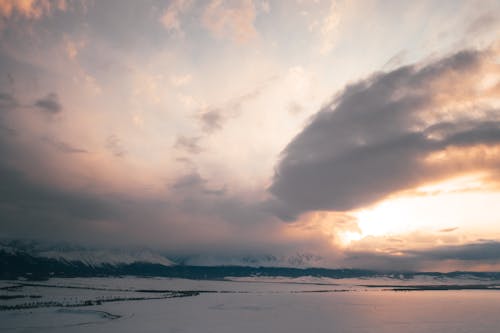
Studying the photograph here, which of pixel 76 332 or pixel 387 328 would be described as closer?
pixel 76 332

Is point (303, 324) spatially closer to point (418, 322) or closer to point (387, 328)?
point (387, 328)

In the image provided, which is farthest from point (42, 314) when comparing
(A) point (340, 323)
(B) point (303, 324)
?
(A) point (340, 323)

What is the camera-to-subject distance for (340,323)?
6700cm

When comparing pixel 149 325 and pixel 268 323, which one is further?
pixel 268 323

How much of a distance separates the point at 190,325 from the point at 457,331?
43.2 meters

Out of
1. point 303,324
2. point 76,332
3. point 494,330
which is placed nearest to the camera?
point 76,332

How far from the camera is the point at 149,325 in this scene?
198 feet

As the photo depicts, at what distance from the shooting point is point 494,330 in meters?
59.3

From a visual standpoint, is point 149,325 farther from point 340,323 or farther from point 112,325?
point 340,323

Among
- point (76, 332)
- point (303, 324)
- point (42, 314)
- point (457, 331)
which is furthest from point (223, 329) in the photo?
point (42, 314)

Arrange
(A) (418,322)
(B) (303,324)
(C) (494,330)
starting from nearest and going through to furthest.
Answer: (C) (494,330) < (B) (303,324) < (A) (418,322)

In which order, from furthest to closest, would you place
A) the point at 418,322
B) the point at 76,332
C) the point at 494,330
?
the point at 418,322
the point at 494,330
the point at 76,332

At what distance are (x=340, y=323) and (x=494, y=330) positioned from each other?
24.7 meters

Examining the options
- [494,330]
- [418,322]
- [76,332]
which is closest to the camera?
[76,332]
